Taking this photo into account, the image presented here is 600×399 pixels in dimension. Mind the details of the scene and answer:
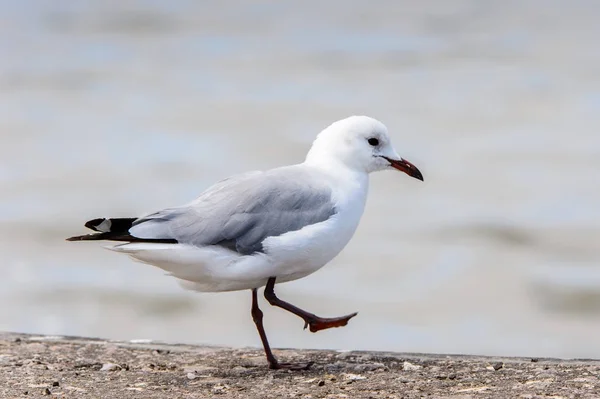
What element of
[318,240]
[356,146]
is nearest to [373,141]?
[356,146]

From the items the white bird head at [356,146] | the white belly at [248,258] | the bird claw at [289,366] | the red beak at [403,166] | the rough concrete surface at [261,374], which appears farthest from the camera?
the red beak at [403,166]

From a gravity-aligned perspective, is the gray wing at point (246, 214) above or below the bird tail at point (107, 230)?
above

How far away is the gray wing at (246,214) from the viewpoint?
16.6 feet

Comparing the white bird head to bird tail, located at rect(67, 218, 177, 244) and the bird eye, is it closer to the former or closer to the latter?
the bird eye

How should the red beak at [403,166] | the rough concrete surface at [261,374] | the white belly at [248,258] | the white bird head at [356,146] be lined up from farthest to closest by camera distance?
the red beak at [403,166] → the white bird head at [356,146] → the white belly at [248,258] → the rough concrete surface at [261,374]

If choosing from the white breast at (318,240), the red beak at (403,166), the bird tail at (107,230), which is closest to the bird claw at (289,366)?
the white breast at (318,240)

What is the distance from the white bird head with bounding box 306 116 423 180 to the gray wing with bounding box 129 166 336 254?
0.27 m

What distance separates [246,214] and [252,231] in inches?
3.3

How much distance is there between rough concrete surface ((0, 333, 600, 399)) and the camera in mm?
4855

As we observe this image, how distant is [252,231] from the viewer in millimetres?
5105

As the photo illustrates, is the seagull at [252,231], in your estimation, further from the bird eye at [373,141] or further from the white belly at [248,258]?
the bird eye at [373,141]

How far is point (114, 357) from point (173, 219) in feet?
3.09

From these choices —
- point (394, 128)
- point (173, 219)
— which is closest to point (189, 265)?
point (173, 219)

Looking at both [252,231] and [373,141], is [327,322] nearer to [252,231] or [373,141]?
[252,231]
